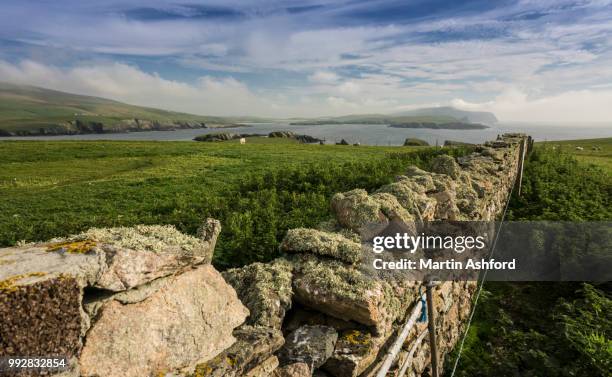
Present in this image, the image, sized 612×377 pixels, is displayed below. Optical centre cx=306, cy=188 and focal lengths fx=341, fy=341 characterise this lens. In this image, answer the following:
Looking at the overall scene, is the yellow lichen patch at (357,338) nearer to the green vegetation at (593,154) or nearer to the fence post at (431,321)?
the fence post at (431,321)

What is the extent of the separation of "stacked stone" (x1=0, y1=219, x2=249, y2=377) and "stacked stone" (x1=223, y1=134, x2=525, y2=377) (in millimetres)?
756

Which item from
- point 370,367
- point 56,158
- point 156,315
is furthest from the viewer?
point 56,158

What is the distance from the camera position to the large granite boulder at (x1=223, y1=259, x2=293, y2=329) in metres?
3.70

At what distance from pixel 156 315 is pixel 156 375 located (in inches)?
16.4

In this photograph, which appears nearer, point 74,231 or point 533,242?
point 74,231

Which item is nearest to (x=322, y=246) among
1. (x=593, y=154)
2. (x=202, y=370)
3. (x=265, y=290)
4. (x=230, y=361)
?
(x=265, y=290)

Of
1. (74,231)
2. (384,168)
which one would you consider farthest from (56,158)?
(384,168)

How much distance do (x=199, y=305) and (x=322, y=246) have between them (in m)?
2.13

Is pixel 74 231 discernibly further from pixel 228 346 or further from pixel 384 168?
pixel 384 168

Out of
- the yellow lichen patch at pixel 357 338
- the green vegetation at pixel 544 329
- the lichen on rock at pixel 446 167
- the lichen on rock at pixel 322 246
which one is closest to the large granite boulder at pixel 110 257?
the lichen on rock at pixel 322 246

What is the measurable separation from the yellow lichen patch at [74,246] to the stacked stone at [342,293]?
5.81 ft

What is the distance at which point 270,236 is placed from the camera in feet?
22.0

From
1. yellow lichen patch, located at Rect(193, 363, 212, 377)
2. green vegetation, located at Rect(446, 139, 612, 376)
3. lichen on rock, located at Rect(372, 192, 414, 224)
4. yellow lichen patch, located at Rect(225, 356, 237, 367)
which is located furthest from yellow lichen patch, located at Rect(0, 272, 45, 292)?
green vegetation, located at Rect(446, 139, 612, 376)

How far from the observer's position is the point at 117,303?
2.46m
